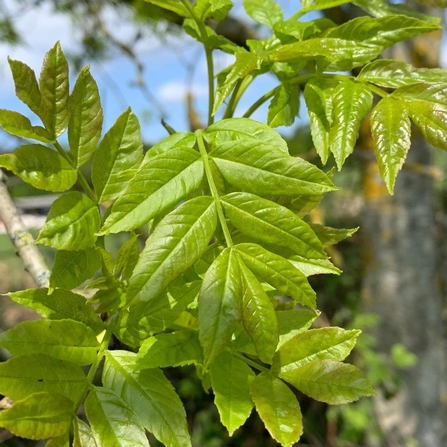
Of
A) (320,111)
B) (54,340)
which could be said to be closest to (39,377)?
(54,340)

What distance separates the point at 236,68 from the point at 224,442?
3692 millimetres

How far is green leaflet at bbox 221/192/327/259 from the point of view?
1.77 feet

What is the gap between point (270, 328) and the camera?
1.63ft

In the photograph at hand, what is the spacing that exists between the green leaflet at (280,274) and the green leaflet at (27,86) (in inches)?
12.5

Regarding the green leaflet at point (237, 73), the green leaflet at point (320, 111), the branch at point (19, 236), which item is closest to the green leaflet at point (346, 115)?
the green leaflet at point (320, 111)

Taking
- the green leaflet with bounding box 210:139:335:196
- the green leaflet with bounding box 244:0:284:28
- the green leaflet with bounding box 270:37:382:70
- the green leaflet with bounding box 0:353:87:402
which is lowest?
the green leaflet with bounding box 0:353:87:402

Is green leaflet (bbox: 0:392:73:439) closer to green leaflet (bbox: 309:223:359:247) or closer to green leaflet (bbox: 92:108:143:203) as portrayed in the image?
green leaflet (bbox: 92:108:143:203)

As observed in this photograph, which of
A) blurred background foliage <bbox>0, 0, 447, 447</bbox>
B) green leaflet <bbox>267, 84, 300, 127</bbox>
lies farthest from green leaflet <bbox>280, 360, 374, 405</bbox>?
blurred background foliage <bbox>0, 0, 447, 447</bbox>

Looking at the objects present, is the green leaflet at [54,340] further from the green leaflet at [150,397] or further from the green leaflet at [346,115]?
the green leaflet at [346,115]

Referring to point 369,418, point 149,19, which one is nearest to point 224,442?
point 369,418

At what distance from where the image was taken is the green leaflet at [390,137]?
565mm

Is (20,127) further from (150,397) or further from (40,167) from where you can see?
(150,397)

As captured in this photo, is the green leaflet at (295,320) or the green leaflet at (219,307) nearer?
the green leaflet at (219,307)

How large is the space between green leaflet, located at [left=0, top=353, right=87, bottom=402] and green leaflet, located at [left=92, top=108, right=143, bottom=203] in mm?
220
